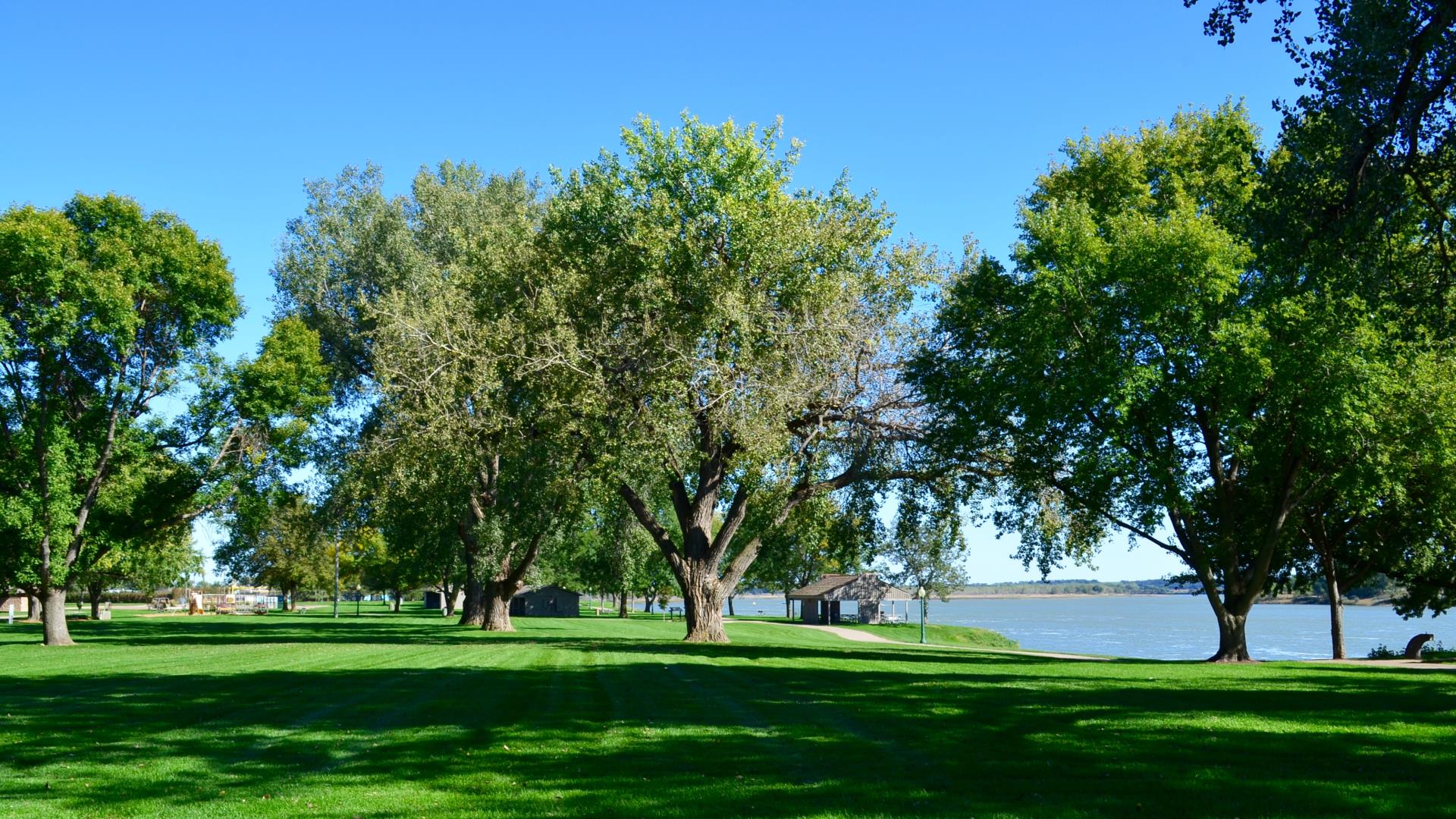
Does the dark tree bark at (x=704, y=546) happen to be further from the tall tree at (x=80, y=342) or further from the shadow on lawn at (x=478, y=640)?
the tall tree at (x=80, y=342)

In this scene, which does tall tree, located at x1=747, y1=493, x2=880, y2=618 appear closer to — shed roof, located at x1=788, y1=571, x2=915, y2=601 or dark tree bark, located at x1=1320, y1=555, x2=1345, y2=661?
dark tree bark, located at x1=1320, y1=555, x2=1345, y2=661

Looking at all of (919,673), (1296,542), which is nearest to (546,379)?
(919,673)

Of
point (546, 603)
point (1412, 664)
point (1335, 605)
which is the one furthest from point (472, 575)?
point (546, 603)

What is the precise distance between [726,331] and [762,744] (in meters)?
17.9

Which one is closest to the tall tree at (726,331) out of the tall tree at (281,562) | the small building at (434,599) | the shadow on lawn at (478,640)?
the shadow on lawn at (478,640)

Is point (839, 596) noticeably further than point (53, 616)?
Yes

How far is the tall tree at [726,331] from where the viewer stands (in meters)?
27.1

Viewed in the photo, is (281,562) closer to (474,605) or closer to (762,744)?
(474,605)

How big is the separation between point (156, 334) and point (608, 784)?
108 feet

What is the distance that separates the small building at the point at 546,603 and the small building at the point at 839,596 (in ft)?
65.1

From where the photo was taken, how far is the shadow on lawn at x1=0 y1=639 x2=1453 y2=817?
27.7 ft

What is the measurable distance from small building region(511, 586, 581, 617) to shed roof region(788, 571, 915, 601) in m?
19.8

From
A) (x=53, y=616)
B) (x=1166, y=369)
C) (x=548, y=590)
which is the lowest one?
(x=548, y=590)

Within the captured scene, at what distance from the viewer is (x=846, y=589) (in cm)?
9050
